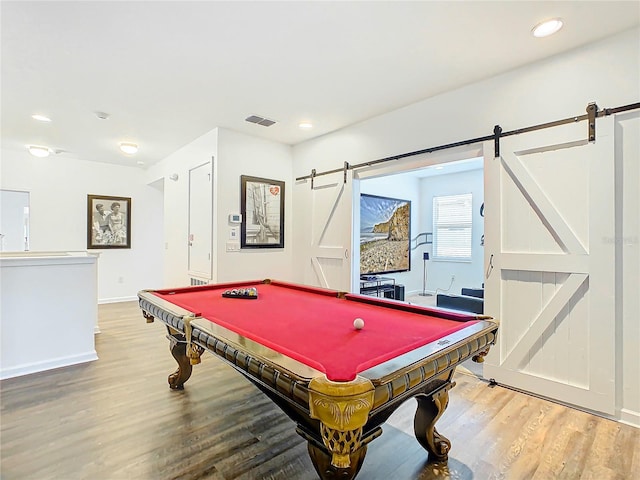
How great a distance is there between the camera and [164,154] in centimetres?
571

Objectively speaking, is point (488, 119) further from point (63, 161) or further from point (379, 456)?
point (63, 161)

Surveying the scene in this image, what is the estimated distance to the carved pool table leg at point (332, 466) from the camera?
1245 mm

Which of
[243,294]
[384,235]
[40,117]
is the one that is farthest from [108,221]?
[384,235]

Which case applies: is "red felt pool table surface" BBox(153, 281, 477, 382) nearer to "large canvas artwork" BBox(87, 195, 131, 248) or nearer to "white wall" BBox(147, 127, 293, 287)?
"white wall" BBox(147, 127, 293, 287)

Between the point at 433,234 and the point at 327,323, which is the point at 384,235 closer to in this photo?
the point at 433,234

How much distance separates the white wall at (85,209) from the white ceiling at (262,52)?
2.06 metres

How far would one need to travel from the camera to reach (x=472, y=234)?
268 inches

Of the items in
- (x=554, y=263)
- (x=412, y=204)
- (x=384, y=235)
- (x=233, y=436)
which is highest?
(x=412, y=204)

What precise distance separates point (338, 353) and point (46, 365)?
3.29 metres

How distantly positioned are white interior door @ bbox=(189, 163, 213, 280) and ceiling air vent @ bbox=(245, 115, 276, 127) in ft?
3.05

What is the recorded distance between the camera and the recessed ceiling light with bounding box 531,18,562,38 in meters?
2.20

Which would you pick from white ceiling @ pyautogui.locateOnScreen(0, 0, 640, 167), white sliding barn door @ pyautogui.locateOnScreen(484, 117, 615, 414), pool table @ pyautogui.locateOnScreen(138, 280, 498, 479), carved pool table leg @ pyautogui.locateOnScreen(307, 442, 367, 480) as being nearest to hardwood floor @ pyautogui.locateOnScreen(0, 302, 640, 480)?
white sliding barn door @ pyautogui.locateOnScreen(484, 117, 615, 414)

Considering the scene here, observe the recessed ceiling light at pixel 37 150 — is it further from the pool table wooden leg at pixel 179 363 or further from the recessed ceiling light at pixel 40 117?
the pool table wooden leg at pixel 179 363

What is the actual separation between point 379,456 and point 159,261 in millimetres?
6412
